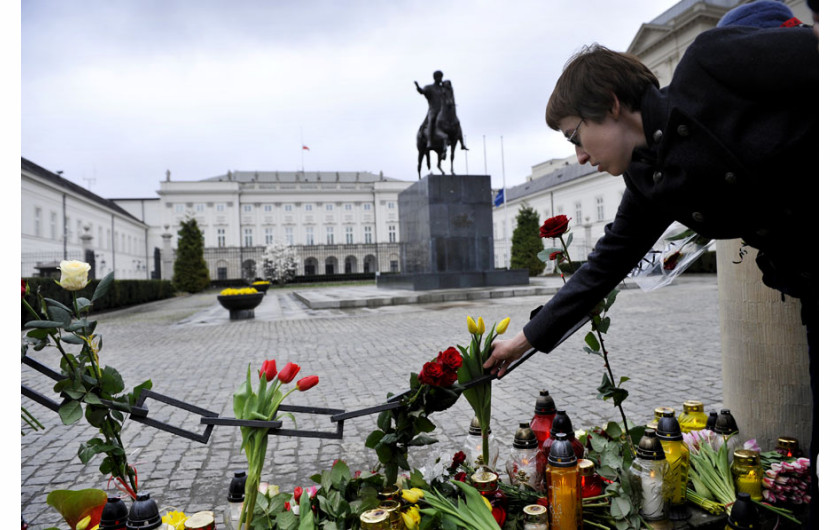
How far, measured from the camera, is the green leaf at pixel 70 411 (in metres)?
1.31

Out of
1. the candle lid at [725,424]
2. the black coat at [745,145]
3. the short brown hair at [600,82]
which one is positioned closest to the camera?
the black coat at [745,145]

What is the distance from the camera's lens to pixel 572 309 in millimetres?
1590

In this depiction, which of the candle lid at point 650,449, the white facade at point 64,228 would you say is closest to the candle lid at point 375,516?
the candle lid at point 650,449

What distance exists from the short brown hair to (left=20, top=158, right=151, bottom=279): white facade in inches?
842

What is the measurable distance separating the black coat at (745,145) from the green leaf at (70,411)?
4.90 ft

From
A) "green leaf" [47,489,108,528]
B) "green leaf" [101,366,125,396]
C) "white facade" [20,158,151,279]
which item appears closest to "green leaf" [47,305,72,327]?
"green leaf" [101,366,125,396]

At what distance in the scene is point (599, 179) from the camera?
41875 millimetres

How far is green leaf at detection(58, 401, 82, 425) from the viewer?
1.31 m

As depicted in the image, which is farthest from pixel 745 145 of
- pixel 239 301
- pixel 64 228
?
pixel 64 228

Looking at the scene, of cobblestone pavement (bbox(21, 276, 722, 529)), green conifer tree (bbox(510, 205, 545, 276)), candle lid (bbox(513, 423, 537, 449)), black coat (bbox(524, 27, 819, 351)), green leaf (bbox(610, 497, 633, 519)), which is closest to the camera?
black coat (bbox(524, 27, 819, 351))

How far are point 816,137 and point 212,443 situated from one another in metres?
3.23

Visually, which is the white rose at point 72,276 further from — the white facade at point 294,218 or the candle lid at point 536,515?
the white facade at point 294,218

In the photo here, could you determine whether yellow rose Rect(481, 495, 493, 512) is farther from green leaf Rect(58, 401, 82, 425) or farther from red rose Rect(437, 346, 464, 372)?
green leaf Rect(58, 401, 82, 425)

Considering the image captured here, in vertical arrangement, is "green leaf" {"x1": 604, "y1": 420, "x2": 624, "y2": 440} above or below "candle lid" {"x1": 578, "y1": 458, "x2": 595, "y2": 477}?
above
